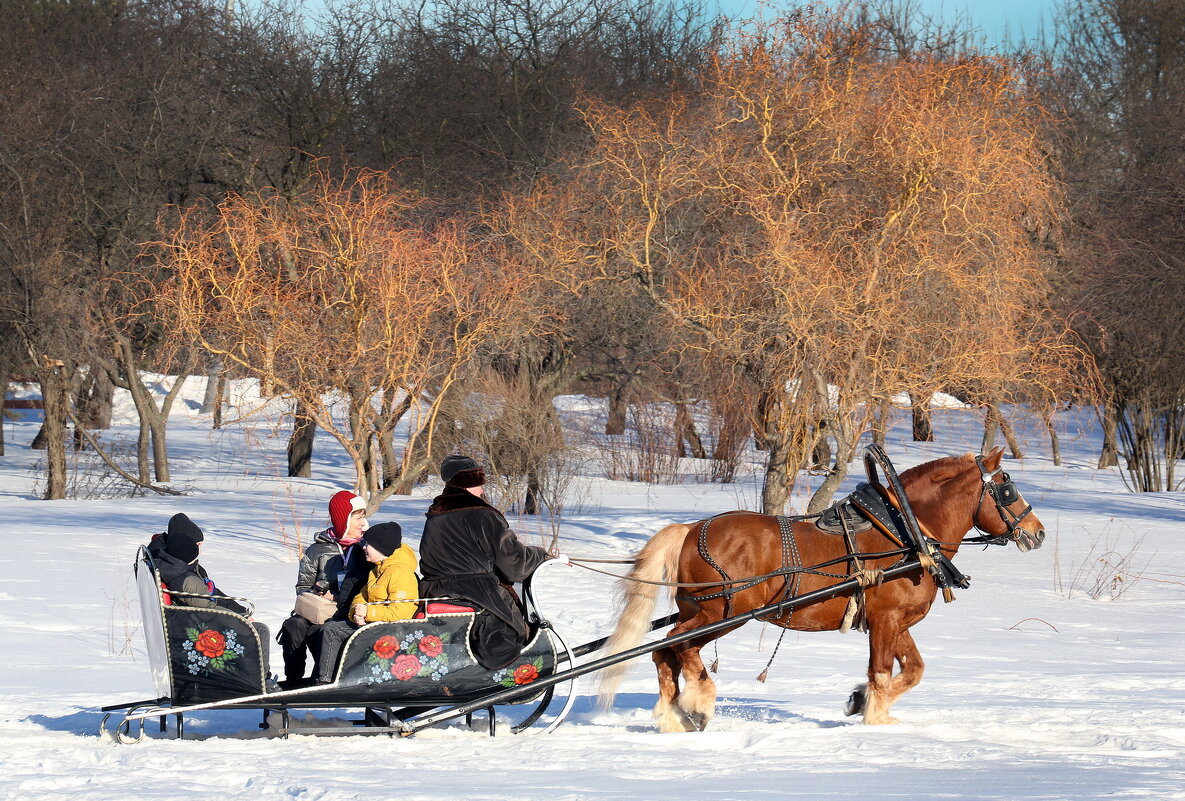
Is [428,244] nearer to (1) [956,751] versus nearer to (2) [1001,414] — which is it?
(2) [1001,414]

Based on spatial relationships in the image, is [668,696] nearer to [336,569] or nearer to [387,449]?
[336,569]

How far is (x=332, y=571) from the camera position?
21.6 ft

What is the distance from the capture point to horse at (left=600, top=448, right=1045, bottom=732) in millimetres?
6605

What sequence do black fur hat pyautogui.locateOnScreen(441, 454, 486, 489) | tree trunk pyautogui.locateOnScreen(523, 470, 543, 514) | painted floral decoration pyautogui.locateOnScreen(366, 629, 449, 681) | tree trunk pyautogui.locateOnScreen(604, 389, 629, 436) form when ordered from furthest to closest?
tree trunk pyautogui.locateOnScreen(604, 389, 629, 436)
tree trunk pyautogui.locateOnScreen(523, 470, 543, 514)
black fur hat pyautogui.locateOnScreen(441, 454, 486, 489)
painted floral decoration pyautogui.locateOnScreen(366, 629, 449, 681)

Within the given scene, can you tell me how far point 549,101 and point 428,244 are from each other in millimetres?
13007

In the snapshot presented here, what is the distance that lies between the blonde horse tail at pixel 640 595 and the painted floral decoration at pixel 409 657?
99 centimetres

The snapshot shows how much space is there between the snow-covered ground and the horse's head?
96cm

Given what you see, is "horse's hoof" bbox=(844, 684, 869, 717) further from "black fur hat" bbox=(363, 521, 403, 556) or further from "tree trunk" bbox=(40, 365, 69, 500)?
"tree trunk" bbox=(40, 365, 69, 500)

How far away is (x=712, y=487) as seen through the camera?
2233cm

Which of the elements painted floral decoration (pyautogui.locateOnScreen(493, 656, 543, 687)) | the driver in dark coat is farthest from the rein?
painted floral decoration (pyautogui.locateOnScreen(493, 656, 543, 687))

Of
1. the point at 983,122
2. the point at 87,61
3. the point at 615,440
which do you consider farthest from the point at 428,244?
the point at 87,61

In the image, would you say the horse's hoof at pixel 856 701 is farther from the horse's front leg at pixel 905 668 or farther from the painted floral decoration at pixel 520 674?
the painted floral decoration at pixel 520 674

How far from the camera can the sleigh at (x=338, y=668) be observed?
5852 mm

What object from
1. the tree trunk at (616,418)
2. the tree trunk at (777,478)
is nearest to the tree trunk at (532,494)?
the tree trunk at (777,478)
